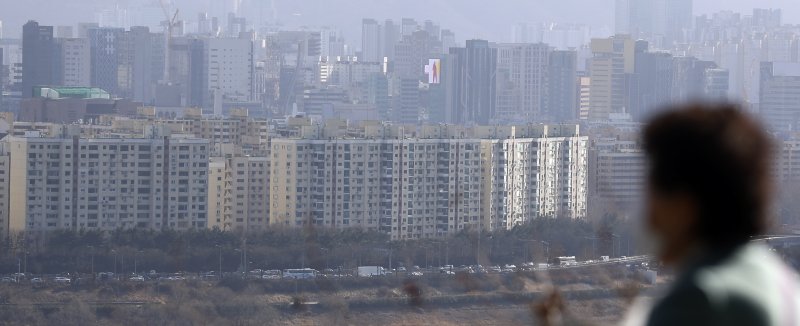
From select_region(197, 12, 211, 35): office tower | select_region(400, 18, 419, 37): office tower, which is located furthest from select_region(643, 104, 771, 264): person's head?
select_region(197, 12, 211, 35): office tower

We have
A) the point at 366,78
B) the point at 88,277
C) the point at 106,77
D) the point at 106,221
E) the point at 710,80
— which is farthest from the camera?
the point at 366,78

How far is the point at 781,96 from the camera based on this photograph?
1834 cm

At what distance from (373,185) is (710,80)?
11.0m

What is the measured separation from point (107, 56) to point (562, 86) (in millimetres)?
7214

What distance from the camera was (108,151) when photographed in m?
9.91

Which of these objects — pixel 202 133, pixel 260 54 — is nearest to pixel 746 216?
pixel 202 133

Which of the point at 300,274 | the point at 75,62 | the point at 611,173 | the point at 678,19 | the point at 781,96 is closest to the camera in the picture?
the point at 300,274

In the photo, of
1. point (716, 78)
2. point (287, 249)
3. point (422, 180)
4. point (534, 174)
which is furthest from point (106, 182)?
point (716, 78)

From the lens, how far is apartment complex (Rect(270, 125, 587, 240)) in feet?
33.4

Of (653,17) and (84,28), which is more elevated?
(653,17)

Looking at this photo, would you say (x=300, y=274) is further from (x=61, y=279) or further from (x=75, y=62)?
(x=75, y=62)

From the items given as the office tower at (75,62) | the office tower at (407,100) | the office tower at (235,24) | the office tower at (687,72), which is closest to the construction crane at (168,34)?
the office tower at (75,62)

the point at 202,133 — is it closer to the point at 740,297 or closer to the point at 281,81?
the point at 740,297

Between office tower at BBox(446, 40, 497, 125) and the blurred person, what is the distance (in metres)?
20.8
